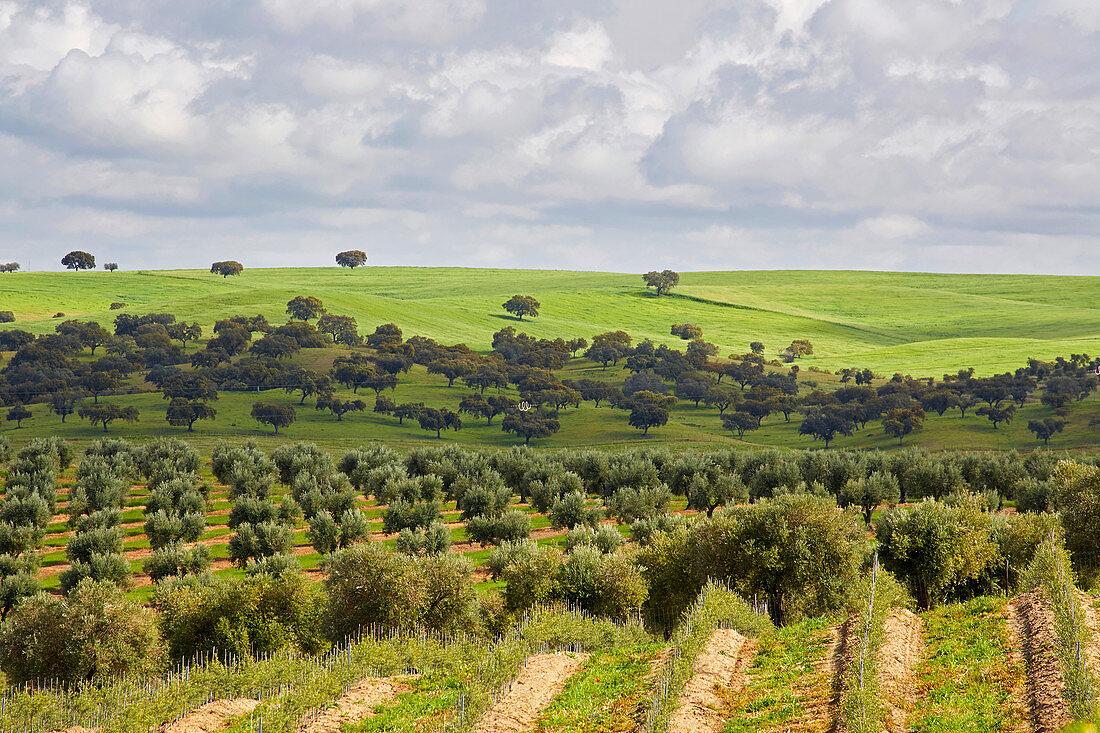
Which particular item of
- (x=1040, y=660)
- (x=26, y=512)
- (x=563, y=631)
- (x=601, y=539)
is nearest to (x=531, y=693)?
(x=563, y=631)

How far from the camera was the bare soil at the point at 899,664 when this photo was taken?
104ft

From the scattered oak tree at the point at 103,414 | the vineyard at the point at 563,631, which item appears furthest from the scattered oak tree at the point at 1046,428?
the scattered oak tree at the point at 103,414

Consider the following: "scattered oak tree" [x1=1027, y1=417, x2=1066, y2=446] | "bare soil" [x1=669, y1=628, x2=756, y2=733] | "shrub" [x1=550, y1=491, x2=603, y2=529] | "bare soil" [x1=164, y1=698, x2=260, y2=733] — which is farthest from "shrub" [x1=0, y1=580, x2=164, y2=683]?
"scattered oak tree" [x1=1027, y1=417, x2=1066, y2=446]

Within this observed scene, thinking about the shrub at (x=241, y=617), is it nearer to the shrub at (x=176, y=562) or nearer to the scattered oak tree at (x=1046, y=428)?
the shrub at (x=176, y=562)

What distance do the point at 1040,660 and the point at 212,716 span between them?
A: 116ft

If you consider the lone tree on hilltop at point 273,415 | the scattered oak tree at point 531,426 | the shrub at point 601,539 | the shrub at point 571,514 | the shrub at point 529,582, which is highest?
the shrub at point 529,582

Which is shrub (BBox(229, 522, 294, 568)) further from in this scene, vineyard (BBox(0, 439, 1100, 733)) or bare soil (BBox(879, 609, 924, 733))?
bare soil (BBox(879, 609, 924, 733))

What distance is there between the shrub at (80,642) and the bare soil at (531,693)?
24893 mm

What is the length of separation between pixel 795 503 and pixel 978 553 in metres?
13.7

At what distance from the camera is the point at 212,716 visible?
35.9 metres

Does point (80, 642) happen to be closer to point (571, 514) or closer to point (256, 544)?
point (256, 544)

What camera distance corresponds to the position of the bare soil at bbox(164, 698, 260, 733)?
34.1 meters

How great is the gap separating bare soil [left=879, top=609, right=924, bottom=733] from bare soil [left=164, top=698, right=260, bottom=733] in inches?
1028

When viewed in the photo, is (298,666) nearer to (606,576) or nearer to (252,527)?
(606,576)
